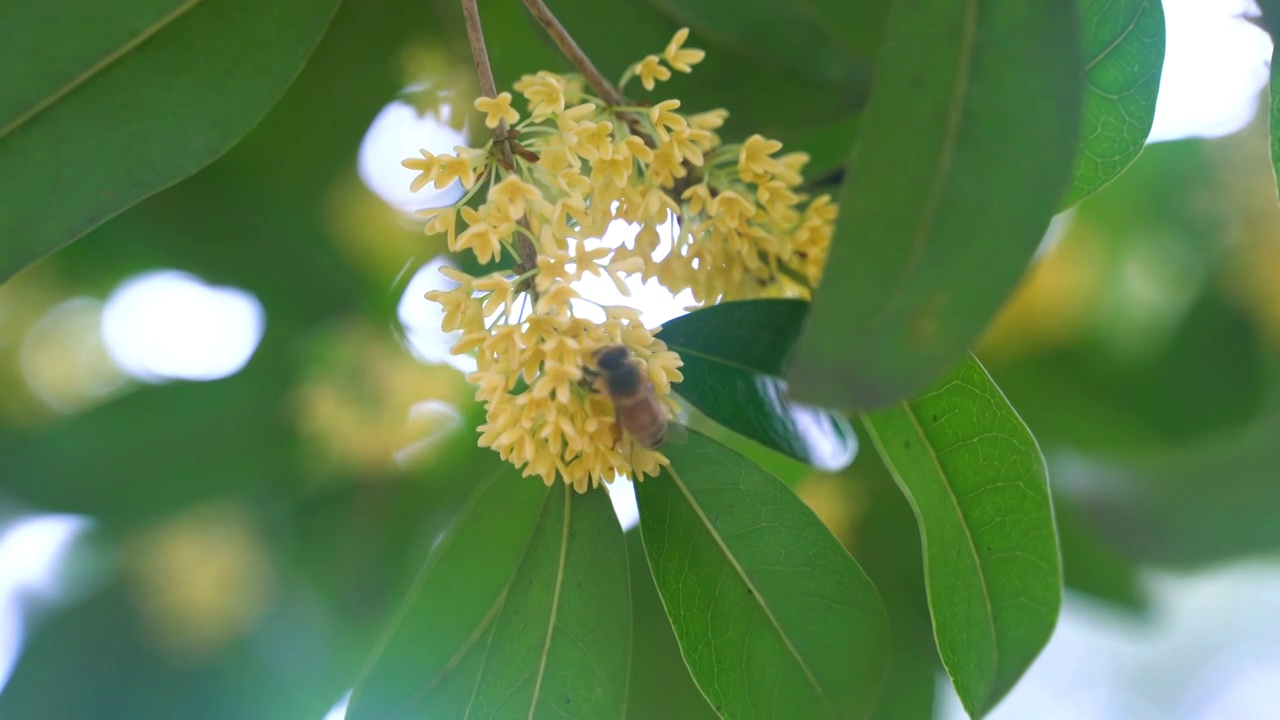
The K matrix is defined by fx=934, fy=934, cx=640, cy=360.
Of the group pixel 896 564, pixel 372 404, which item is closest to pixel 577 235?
pixel 372 404

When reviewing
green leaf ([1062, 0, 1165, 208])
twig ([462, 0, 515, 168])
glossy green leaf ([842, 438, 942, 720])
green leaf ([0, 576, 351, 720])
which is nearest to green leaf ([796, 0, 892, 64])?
green leaf ([1062, 0, 1165, 208])

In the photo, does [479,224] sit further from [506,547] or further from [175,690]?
[175,690]

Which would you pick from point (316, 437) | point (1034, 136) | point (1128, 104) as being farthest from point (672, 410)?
point (316, 437)

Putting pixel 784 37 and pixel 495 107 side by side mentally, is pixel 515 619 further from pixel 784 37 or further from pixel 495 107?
pixel 784 37

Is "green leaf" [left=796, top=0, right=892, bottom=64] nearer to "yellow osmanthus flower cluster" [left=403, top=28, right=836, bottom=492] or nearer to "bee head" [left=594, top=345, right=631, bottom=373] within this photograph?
"yellow osmanthus flower cluster" [left=403, top=28, right=836, bottom=492]

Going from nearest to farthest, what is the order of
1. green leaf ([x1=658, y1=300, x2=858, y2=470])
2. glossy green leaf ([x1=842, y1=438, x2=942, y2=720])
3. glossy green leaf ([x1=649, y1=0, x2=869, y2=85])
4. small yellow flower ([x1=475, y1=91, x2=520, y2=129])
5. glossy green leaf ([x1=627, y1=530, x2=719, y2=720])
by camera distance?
small yellow flower ([x1=475, y1=91, x2=520, y2=129]), green leaf ([x1=658, y1=300, x2=858, y2=470]), glossy green leaf ([x1=649, y1=0, x2=869, y2=85]), glossy green leaf ([x1=627, y1=530, x2=719, y2=720]), glossy green leaf ([x1=842, y1=438, x2=942, y2=720])

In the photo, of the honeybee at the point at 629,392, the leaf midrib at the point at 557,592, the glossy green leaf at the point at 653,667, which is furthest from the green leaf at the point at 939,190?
the glossy green leaf at the point at 653,667
